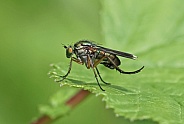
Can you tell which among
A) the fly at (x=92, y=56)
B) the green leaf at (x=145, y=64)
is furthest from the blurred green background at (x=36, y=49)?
the fly at (x=92, y=56)

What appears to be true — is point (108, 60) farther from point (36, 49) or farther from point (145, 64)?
point (36, 49)

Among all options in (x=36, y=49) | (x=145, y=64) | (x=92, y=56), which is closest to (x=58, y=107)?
(x=92, y=56)

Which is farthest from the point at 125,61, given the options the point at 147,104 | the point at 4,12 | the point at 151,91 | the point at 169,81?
the point at 4,12

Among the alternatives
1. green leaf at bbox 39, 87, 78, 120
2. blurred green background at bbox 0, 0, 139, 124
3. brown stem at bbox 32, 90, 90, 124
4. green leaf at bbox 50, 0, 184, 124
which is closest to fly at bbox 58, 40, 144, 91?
green leaf at bbox 50, 0, 184, 124

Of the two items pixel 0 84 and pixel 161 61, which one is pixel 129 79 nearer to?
pixel 161 61

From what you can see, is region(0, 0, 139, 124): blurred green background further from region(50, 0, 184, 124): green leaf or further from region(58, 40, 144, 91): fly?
region(58, 40, 144, 91): fly

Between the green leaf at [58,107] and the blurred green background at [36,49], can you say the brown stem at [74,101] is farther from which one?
the blurred green background at [36,49]
